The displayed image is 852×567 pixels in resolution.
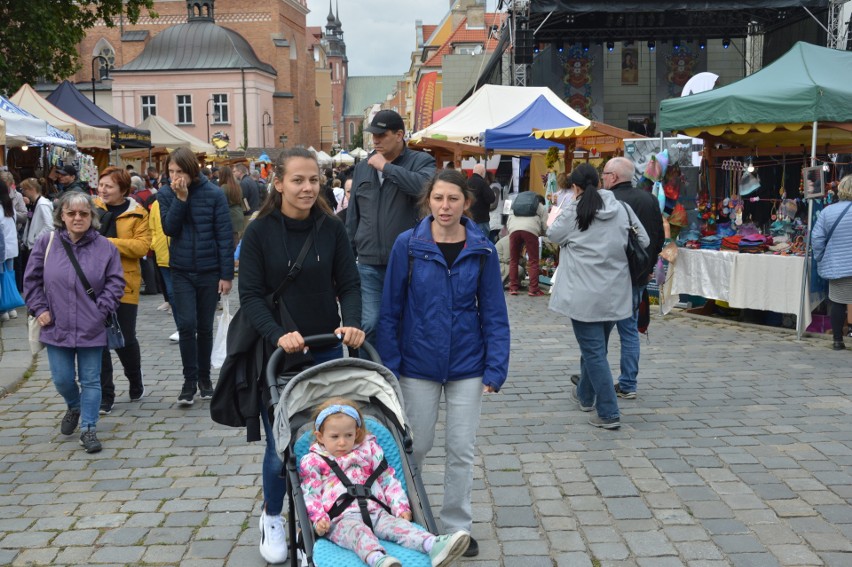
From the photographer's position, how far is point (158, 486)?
5.48 meters

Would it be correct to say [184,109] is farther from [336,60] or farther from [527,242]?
[336,60]

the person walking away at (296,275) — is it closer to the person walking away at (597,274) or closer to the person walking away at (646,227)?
the person walking away at (597,274)

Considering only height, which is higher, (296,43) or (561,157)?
(296,43)

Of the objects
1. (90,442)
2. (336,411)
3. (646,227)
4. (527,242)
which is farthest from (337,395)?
(527,242)

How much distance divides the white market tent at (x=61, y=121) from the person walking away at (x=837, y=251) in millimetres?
13546

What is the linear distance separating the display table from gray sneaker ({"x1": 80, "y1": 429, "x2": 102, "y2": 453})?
767cm

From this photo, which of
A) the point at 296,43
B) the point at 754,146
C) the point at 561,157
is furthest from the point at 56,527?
the point at 296,43

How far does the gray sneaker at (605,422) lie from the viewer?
658 cm

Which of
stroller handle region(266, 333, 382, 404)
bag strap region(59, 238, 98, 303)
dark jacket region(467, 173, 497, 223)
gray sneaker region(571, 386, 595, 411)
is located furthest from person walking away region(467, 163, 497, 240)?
stroller handle region(266, 333, 382, 404)

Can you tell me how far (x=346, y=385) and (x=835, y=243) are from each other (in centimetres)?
727

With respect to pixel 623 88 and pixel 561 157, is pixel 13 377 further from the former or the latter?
pixel 623 88

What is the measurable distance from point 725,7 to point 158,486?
2056 centimetres

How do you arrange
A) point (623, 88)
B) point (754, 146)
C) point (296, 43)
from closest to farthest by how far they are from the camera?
point (754, 146) < point (623, 88) < point (296, 43)

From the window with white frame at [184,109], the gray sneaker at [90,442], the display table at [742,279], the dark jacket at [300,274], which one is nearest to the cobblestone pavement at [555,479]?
the gray sneaker at [90,442]
